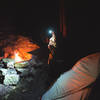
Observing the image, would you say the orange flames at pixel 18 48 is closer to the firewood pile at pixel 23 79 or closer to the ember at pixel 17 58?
the ember at pixel 17 58

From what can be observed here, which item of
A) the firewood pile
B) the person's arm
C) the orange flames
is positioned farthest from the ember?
the person's arm

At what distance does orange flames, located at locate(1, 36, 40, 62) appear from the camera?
10336 mm

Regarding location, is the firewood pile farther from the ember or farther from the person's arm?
the person's arm

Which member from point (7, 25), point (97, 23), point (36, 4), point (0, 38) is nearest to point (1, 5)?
point (7, 25)

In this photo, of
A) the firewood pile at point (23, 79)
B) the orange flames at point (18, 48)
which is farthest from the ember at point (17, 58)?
the firewood pile at point (23, 79)

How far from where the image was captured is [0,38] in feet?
39.4

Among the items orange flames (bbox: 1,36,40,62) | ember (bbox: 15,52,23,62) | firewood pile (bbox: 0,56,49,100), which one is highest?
orange flames (bbox: 1,36,40,62)

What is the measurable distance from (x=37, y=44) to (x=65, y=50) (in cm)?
619

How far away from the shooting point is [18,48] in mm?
11164

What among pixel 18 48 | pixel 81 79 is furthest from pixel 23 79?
pixel 81 79

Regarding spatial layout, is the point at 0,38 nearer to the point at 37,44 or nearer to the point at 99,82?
the point at 37,44

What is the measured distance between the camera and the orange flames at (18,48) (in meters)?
10.3

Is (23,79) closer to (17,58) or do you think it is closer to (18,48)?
(17,58)

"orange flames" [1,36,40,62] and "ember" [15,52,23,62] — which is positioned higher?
"orange flames" [1,36,40,62]
